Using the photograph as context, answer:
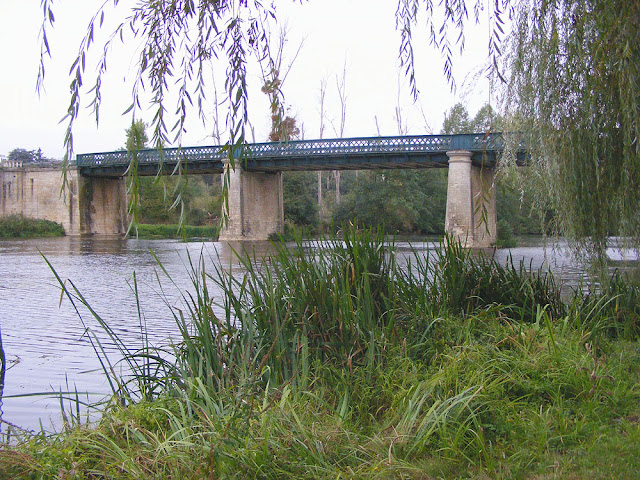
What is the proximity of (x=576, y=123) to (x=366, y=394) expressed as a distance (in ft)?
11.7

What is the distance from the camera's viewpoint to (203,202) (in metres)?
61.8

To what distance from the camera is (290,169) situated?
44.9m

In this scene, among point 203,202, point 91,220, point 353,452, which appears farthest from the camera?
point 203,202

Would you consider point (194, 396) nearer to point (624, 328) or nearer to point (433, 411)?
point (433, 411)

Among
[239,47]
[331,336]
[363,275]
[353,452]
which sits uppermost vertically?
[239,47]

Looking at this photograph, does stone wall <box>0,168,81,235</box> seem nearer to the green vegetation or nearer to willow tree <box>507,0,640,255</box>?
the green vegetation

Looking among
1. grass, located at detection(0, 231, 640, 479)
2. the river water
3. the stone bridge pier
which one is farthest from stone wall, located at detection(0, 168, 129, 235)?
grass, located at detection(0, 231, 640, 479)

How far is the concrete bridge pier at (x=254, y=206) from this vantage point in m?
44.3

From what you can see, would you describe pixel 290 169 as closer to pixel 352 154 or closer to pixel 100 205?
pixel 352 154

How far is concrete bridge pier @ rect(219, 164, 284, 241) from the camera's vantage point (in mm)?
44312

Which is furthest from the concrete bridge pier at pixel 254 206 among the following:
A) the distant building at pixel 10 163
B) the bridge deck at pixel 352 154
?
the distant building at pixel 10 163

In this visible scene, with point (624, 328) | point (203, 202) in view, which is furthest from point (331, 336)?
point (203, 202)

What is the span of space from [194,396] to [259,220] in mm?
43011

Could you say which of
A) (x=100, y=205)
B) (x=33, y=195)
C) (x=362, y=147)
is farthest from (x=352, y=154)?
(x=33, y=195)
